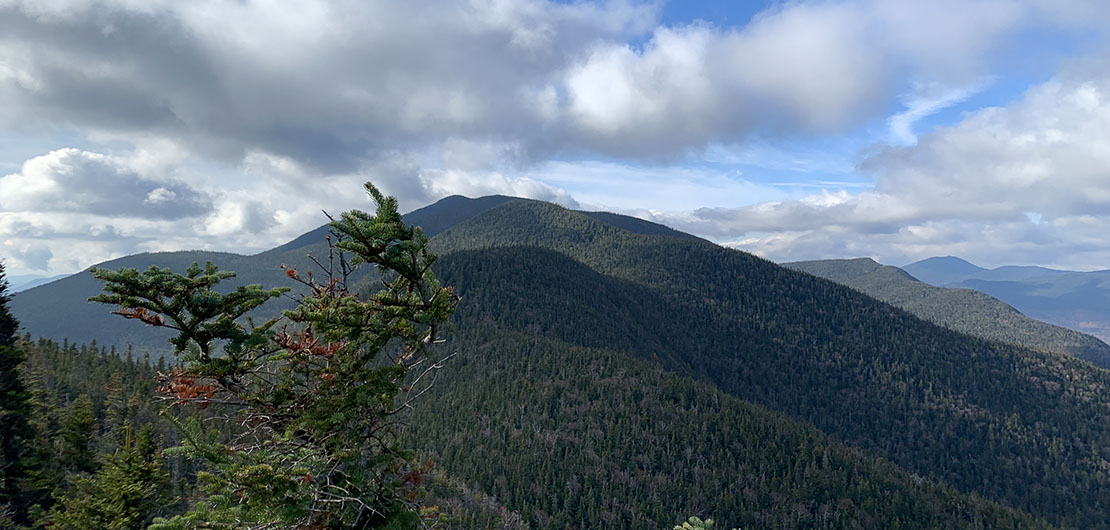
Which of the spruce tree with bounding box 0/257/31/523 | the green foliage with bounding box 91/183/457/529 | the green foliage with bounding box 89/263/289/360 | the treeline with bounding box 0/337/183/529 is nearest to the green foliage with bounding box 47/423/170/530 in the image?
the treeline with bounding box 0/337/183/529

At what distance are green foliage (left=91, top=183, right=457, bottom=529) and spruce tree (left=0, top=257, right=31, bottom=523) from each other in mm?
44148

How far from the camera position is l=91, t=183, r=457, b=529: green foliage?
10711 millimetres

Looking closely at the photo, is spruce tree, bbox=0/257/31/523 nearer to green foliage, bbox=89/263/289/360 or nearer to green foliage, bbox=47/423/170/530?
green foliage, bbox=47/423/170/530

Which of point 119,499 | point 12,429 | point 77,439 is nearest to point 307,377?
point 119,499

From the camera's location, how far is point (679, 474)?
7534 inches

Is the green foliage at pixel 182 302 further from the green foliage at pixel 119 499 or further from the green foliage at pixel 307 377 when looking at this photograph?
the green foliage at pixel 119 499

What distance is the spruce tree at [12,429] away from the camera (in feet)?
132

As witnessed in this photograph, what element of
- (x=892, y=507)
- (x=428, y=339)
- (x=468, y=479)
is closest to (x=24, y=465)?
(x=428, y=339)

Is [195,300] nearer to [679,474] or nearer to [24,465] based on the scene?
[24,465]

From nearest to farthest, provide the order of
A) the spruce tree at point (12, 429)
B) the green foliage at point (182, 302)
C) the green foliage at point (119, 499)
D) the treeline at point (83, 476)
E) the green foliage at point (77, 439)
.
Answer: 1. the green foliage at point (182, 302)
2. the green foliage at point (119, 499)
3. the treeline at point (83, 476)
4. the spruce tree at point (12, 429)
5. the green foliage at point (77, 439)

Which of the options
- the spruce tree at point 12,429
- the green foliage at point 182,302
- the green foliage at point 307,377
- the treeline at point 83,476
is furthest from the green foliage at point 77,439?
the green foliage at point 182,302

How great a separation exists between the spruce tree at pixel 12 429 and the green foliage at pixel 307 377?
4415 cm

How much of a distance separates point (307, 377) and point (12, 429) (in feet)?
157

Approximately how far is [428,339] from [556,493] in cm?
17191
